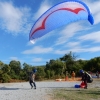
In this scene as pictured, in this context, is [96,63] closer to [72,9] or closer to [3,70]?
[3,70]

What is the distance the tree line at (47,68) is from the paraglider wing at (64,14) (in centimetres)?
1657

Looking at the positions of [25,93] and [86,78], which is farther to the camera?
[86,78]

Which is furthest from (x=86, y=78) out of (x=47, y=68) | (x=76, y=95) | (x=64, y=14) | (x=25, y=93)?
(x=47, y=68)

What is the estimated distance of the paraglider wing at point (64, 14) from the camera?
457 inches

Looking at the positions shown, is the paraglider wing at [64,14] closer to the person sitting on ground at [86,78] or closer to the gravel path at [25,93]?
the gravel path at [25,93]

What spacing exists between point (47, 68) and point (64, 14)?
115ft

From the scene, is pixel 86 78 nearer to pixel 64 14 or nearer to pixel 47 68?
pixel 64 14

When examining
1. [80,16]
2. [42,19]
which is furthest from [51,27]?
[80,16]

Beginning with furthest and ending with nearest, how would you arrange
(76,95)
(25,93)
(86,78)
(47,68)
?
(47,68) < (86,78) < (25,93) < (76,95)

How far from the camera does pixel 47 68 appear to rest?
152 feet

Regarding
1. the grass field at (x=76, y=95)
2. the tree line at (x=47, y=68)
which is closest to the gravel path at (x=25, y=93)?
the grass field at (x=76, y=95)

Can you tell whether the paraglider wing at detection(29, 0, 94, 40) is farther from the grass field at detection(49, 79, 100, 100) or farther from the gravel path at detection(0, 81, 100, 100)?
the grass field at detection(49, 79, 100, 100)

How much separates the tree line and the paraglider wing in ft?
54.4

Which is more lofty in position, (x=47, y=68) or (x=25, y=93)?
(x=47, y=68)
